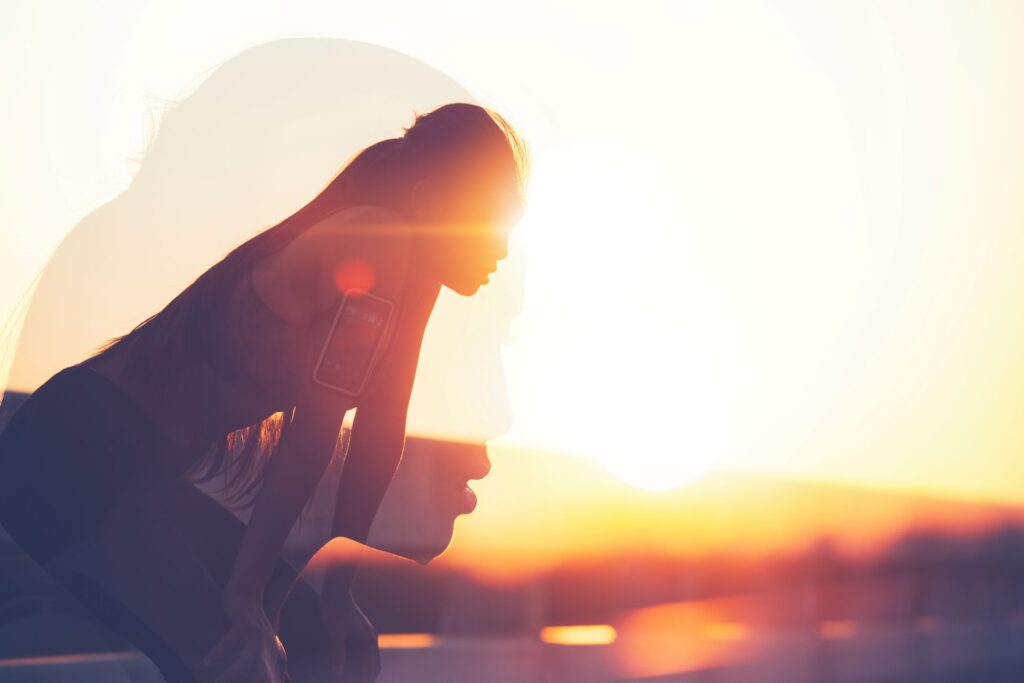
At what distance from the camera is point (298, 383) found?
2.53m

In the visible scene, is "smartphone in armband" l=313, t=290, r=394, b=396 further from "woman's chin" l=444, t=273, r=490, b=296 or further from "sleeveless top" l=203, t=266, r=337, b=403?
"woman's chin" l=444, t=273, r=490, b=296

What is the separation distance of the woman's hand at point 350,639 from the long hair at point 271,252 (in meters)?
0.45

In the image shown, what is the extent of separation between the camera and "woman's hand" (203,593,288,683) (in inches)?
95.6

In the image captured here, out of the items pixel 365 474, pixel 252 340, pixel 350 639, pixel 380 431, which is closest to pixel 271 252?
pixel 252 340

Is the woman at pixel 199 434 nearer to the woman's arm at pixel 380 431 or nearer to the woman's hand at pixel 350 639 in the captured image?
the woman's arm at pixel 380 431

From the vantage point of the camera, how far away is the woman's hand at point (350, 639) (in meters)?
2.96

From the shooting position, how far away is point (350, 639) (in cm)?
300

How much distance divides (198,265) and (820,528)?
8.46 meters

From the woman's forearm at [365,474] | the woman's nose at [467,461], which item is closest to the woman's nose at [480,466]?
the woman's nose at [467,461]

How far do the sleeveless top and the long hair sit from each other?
18mm

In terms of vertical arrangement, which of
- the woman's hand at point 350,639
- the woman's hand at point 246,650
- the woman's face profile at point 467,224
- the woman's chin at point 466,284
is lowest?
the woman's hand at point 246,650

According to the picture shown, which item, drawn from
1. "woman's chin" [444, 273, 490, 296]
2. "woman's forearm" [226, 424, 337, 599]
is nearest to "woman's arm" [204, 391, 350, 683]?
"woman's forearm" [226, 424, 337, 599]

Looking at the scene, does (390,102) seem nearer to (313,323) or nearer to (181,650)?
(313,323)

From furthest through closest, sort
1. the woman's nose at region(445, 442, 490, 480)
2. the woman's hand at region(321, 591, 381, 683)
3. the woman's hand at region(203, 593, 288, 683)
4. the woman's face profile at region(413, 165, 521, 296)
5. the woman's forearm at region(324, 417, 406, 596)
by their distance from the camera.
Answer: the woman's nose at region(445, 442, 490, 480)
the woman's hand at region(321, 591, 381, 683)
the woman's forearm at region(324, 417, 406, 596)
the woman's face profile at region(413, 165, 521, 296)
the woman's hand at region(203, 593, 288, 683)
